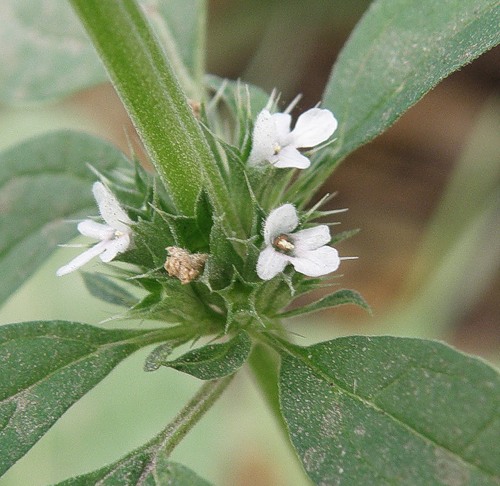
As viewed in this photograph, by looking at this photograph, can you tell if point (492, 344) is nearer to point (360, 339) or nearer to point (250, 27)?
point (250, 27)

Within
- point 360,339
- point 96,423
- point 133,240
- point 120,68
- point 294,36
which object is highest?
point 294,36

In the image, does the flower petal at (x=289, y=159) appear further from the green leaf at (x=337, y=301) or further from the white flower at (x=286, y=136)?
the green leaf at (x=337, y=301)

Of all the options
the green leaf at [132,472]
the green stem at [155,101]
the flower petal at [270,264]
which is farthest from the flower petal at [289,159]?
the green leaf at [132,472]

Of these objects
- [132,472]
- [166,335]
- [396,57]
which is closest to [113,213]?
[166,335]

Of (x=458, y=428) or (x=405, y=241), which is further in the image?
(x=405, y=241)

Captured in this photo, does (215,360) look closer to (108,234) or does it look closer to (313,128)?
(108,234)

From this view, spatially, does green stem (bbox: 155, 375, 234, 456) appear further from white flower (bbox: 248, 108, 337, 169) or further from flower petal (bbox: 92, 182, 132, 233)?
white flower (bbox: 248, 108, 337, 169)

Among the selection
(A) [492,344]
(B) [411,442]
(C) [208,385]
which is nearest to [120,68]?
(C) [208,385]
